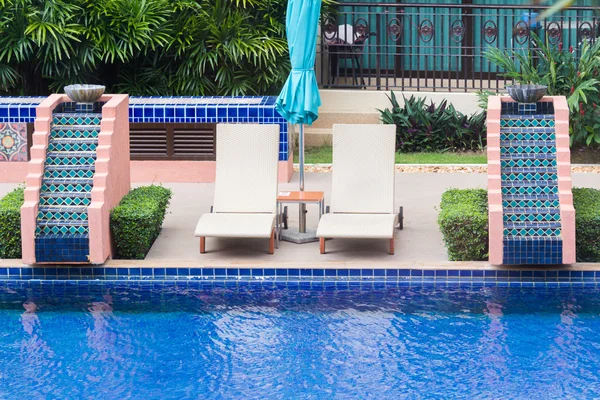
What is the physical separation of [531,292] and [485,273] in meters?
0.42

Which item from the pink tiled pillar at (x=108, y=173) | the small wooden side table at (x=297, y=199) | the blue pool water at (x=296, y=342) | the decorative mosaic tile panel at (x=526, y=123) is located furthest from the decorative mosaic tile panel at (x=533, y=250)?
the pink tiled pillar at (x=108, y=173)

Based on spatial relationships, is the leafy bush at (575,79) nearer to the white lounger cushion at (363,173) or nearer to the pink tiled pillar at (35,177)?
the white lounger cushion at (363,173)

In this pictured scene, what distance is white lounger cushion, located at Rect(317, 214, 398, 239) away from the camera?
8.16 meters

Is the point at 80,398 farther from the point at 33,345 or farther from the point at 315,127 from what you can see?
the point at 315,127

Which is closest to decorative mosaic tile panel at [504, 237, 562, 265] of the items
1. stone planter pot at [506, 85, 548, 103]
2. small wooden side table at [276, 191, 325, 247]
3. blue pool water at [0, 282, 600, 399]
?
blue pool water at [0, 282, 600, 399]

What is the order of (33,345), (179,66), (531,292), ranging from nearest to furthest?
1. (33,345)
2. (531,292)
3. (179,66)

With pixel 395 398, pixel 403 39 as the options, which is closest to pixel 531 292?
pixel 395 398

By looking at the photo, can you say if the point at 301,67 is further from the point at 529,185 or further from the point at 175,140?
the point at 175,140

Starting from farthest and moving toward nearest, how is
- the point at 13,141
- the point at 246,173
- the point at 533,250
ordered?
the point at 13,141, the point at 246,173, the point at 533,250

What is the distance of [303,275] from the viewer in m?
8.05

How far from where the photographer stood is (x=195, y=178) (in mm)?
12055

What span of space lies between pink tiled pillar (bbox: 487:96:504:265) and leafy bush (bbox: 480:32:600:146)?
4.45 metres

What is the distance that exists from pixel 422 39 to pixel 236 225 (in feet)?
25.6

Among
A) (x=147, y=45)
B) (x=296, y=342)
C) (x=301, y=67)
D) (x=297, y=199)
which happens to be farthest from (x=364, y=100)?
(x=296, y=342)
